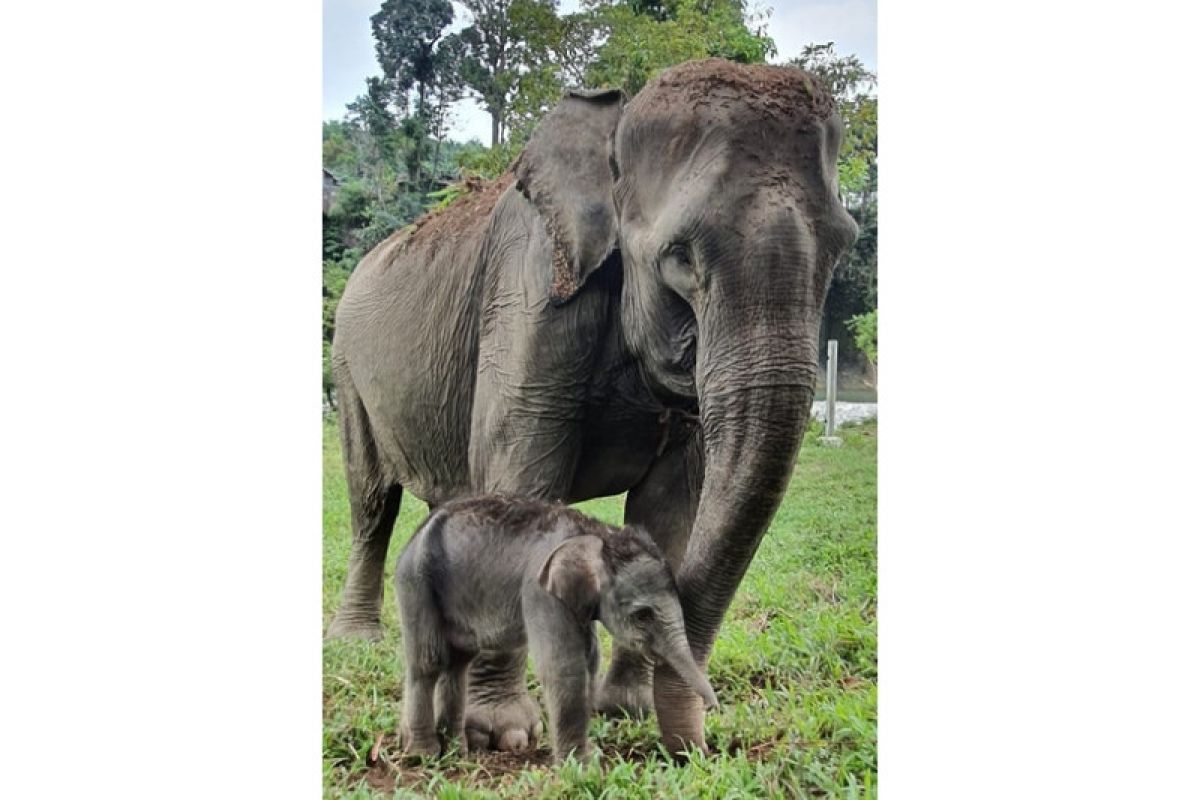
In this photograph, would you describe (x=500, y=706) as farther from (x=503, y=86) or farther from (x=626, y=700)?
(x=503, y=86)

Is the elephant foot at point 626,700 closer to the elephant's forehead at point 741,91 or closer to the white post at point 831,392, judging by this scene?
the white post at point 831,392

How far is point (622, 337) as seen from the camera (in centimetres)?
277

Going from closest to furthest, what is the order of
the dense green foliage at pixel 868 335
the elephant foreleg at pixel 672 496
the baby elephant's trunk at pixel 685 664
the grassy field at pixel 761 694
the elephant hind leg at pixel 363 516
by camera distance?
the baby elephant's trunk at pixel 685 664 < the grassy field at pixel 761 694 < the dense green foliage at pixel 868 335 < the elephant foreleg at pixel 672 496 < the elephant hind leg at pixel 363 516

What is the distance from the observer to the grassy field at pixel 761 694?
2598 mm

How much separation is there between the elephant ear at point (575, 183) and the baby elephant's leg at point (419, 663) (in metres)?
0.66

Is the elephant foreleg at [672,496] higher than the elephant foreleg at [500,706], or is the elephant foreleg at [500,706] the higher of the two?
the elephant foreleg at [672,496]

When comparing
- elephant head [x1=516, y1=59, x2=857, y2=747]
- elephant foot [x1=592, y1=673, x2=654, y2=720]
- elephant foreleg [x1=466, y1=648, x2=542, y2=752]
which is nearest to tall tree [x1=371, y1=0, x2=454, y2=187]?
elephant head [x1=516, y1=59, x2=857, y2=747]

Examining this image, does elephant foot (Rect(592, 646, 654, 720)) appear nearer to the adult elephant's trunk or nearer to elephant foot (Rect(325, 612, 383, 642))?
the adult elephant's trunk

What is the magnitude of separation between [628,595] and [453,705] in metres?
0.52

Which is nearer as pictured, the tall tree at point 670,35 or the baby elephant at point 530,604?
the baby elephant at point 530,604

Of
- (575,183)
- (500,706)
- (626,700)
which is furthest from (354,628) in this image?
(575,183)

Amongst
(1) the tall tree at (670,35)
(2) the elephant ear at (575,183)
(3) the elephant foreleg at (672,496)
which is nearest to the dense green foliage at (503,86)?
(1) the tall tree at (670,35)

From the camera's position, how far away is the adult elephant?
2424 millimetres

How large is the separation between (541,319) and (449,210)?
0.59 metres
